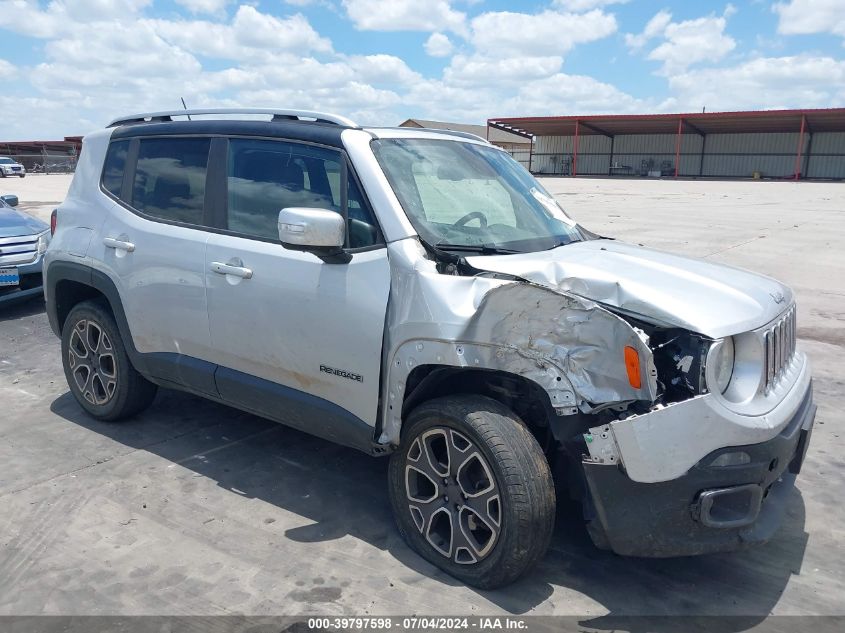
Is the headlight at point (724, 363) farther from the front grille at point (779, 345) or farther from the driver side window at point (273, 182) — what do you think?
the driver side window at point (273, 182)

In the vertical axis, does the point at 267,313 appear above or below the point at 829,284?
above

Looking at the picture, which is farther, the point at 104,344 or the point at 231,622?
the point at 104,344

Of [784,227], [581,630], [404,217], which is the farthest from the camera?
[784,227]

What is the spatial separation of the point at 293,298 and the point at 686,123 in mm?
53224

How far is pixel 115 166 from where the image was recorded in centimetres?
493

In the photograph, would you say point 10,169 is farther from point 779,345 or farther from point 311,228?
point 779,345

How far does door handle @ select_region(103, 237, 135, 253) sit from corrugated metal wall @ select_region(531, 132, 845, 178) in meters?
53.2

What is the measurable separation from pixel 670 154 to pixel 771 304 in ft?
187

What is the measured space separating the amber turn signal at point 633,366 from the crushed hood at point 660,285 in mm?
201

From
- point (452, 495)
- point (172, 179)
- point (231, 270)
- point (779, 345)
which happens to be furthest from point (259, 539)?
point (779, 345)

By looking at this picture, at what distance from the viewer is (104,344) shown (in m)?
4.95

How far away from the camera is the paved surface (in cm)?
314

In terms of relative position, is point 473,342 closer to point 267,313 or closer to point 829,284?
point 267,313

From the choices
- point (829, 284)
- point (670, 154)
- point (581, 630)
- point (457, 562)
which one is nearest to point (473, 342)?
point (457, 562)
